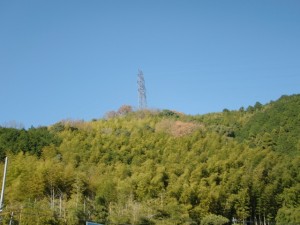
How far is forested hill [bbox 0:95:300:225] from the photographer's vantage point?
3145cm

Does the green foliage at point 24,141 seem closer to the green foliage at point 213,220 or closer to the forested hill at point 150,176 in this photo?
the forested hill at point 150,176

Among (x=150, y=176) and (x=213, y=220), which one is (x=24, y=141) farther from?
(x=213, y=220)

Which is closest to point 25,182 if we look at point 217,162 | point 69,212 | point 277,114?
point 69,212

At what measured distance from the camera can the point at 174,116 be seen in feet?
230

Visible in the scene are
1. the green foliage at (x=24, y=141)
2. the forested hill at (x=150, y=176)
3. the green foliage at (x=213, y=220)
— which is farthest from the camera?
the green foliage at (x=24, y=141)

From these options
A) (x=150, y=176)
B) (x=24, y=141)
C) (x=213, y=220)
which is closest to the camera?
(x=213, y=220)

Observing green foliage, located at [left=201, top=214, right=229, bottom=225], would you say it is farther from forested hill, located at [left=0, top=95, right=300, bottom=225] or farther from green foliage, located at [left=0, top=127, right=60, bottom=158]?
green foliage, located at [left=0, top=127, right=60, bottom=158]

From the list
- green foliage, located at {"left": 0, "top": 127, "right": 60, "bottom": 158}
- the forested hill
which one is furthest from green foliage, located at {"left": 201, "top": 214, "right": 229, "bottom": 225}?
green foliage, located at {"left": 0, "top": 127, "right": 60, "bottom": 158}

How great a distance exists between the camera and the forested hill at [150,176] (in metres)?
31.5

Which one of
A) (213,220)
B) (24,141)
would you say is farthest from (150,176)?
(24,141)

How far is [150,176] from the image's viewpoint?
3622 centimetres

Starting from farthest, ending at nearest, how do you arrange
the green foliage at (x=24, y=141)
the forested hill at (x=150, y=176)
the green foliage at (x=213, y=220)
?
the green foliage at (x=24, y=141) < the green foliage at (x=213, y=220) < the forested hill at (x=150, y=176)

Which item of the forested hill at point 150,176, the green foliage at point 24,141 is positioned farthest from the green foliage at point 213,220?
the green foliage at point 24,141

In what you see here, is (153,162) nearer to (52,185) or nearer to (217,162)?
(217,162)
